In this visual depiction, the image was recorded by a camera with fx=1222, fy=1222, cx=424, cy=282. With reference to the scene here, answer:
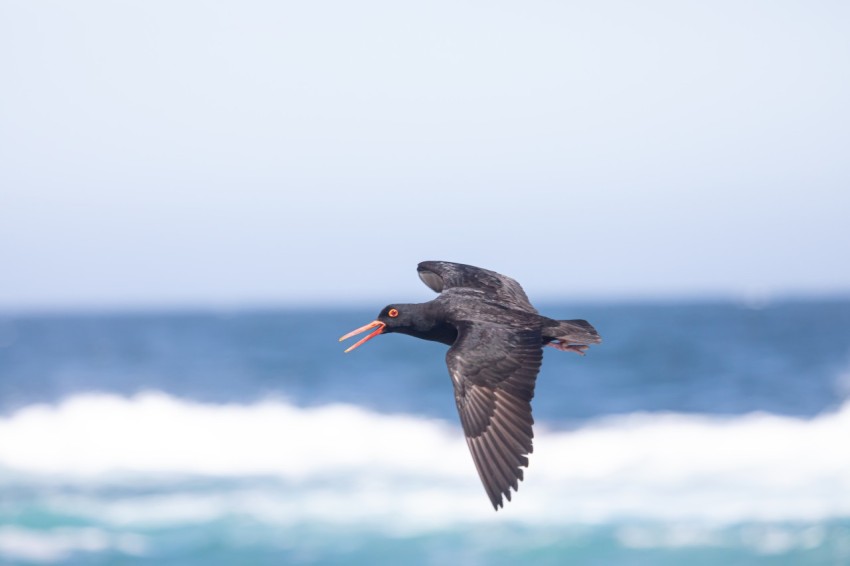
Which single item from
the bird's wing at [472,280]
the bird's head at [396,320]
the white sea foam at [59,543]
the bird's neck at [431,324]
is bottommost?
the bird's neck at [431,324]

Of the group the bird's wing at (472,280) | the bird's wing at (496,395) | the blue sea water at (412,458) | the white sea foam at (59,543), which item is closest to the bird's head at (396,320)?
the bird's wing at (496,395)

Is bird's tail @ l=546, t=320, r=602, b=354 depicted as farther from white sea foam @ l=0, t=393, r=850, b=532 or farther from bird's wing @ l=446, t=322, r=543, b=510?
white sea foam @ l=0, t=393, r=850, b=532

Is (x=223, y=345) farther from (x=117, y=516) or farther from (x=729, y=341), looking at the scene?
(x=117, y=516)

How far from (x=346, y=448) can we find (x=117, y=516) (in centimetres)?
766

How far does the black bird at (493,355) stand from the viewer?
8.60 meters

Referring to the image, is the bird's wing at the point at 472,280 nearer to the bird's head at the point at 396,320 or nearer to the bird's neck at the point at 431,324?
the bird's neck at the point at 431,324

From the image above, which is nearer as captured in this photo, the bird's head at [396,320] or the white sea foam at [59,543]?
the bird's head at [396,320]

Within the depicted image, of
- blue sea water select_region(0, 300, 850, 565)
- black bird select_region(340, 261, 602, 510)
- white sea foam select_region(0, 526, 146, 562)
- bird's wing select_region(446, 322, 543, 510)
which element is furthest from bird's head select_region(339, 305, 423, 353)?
white sea foam select_region(0, 526, 146, 562)

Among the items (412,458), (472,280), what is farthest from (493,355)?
(412,458)

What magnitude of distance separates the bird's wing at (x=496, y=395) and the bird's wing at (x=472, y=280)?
158cm

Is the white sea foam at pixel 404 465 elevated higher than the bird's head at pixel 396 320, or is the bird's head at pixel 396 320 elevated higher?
the white sea foam at pixel 404 465

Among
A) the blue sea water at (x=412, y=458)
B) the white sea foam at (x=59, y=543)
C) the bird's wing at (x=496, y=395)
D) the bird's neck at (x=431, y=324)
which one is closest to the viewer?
the bird's wing at (x=496, y=395)

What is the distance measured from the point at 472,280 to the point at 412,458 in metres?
17.1

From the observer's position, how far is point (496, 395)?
894cm
